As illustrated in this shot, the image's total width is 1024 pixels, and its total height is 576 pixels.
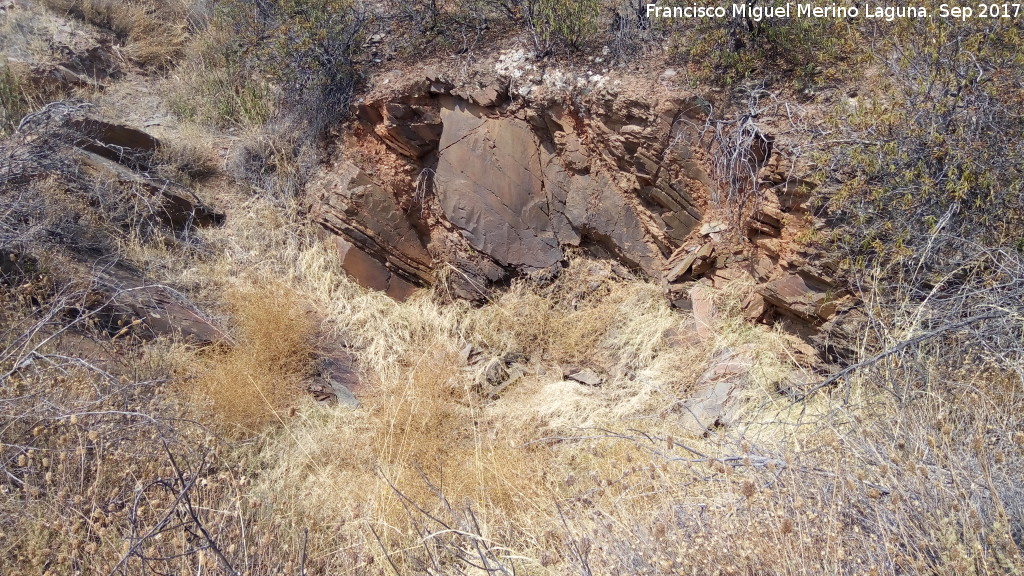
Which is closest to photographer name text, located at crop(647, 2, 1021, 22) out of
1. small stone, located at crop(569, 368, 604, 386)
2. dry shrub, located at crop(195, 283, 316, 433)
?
small stone, located at crop(569, 368, 604, 386)

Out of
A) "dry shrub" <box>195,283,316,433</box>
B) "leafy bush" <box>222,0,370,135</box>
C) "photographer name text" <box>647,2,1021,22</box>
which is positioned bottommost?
"dry shrub" <box>195,283,316,433</box>

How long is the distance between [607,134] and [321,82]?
3237 mm

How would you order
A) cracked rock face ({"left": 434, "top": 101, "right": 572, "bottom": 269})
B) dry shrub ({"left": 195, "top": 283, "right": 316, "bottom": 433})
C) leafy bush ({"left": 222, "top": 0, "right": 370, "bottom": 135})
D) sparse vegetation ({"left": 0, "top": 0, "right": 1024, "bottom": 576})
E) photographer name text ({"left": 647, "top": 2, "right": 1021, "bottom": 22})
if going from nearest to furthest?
sparse vegetation ({"left": 0, "top": 0, "right": 1024, "bottom": 576}) → photographer name text ({"left": 647, "top": 2, "right": 1021, "bottom": 22}) → dry shrub ({"left": 195, "top": 283, "right": 316, "bottom": 433}) → cracked rock face ({"left": 434, "top": 101, "right": 572, "bottom": 269}) → leafy bush ({"left": 222, "top": 0, "right": 370, "bottom": 135})

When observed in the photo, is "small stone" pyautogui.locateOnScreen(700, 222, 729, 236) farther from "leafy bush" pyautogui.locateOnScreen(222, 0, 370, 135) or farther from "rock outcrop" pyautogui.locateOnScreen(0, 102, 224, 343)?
"rock outcrop" pyautogui.locateOnScreen(0, 102, 224, 343)

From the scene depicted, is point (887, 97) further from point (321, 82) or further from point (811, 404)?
point (321, 82)

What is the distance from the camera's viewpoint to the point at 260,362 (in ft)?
17.1

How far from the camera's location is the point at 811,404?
13.0ft

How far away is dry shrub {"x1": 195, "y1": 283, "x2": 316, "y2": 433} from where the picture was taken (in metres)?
4.70

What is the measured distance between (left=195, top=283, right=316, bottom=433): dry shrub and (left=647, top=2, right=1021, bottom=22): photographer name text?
4.27 meters

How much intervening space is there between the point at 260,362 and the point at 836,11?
5.18m

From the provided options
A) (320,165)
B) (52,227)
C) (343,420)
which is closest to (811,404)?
(343,420)

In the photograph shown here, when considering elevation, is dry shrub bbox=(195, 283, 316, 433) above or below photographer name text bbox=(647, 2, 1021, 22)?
below

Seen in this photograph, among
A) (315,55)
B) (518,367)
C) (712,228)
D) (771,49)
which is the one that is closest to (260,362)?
(518,367)

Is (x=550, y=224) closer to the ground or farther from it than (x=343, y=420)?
farther from it
